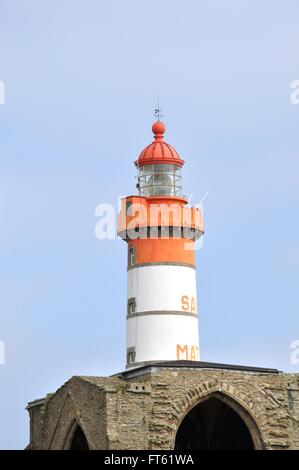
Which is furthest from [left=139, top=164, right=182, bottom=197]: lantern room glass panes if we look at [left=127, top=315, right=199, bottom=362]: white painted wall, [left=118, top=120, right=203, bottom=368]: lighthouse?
[left=127, top=315, right=199, bottom=362]: white painted wall

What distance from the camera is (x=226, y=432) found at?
69.5m

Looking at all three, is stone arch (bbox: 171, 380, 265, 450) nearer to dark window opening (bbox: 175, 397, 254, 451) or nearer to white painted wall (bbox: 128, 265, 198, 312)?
dark window opening (bbox: 175, 397, 254, 451)

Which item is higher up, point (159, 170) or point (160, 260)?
point (159, 170)

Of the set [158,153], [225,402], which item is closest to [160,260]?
[158,153]

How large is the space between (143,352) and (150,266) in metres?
2.99

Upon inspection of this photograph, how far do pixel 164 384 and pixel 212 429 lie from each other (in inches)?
227

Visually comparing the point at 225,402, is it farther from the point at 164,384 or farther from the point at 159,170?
the point at 159,170

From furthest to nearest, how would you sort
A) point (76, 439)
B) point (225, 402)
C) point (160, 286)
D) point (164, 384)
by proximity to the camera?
point (160, 286) → point (76, 439) → point (225, 402) → point (164, 384)

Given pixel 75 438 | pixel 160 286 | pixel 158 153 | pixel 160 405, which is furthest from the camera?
pixel 158 153

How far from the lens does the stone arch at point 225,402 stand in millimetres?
64562

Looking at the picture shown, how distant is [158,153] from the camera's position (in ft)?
236

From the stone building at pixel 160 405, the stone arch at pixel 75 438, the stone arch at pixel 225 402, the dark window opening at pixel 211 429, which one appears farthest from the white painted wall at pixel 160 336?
the stone arch at pixel 225 402

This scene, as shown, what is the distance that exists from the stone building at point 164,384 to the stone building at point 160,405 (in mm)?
31
